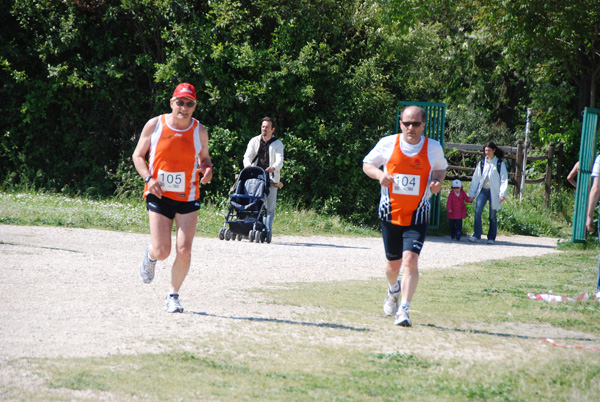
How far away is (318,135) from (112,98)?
5.66 m

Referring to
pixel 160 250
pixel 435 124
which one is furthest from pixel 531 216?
pixel 160 250

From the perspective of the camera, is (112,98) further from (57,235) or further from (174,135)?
(174,135)

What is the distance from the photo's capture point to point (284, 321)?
20.9 feet

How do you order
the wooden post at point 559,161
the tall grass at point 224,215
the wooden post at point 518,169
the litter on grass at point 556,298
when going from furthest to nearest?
the wooden post at point 559,161 < the wooden post at point 518,169 < the tall grass at point 224,215 < the litter on grass at point 556,298

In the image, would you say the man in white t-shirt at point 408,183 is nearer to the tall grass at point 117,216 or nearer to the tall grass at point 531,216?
the tall grass at point 117,216

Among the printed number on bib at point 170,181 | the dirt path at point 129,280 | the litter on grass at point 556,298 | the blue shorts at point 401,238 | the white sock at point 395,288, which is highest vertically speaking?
the printed number on bib at point 170,181

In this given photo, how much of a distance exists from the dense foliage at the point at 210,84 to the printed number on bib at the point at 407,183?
10.7 metres

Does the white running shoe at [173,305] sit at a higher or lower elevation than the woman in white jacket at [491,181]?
lower

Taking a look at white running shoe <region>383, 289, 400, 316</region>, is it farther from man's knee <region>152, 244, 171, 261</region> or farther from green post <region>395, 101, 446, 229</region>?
green post <region>395, 101, 446, 229</region>

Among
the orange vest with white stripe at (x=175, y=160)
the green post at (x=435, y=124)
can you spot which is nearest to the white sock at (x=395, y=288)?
the orange vest with white stripe at (x=175, y=160)

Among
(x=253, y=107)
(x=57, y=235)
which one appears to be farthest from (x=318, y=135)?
(x=57, y=235)

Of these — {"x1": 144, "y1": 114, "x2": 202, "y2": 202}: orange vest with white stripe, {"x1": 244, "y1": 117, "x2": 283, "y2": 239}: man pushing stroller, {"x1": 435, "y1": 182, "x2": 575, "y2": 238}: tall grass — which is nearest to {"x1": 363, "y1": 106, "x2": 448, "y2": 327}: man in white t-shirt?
{"x1": 144, "y1": 114, "x2": 202, "y2": 202}: orange vest with white stripe

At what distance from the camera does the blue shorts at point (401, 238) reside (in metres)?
6.54

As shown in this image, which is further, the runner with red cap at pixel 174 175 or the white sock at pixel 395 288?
the white sock at pixel 395 288
